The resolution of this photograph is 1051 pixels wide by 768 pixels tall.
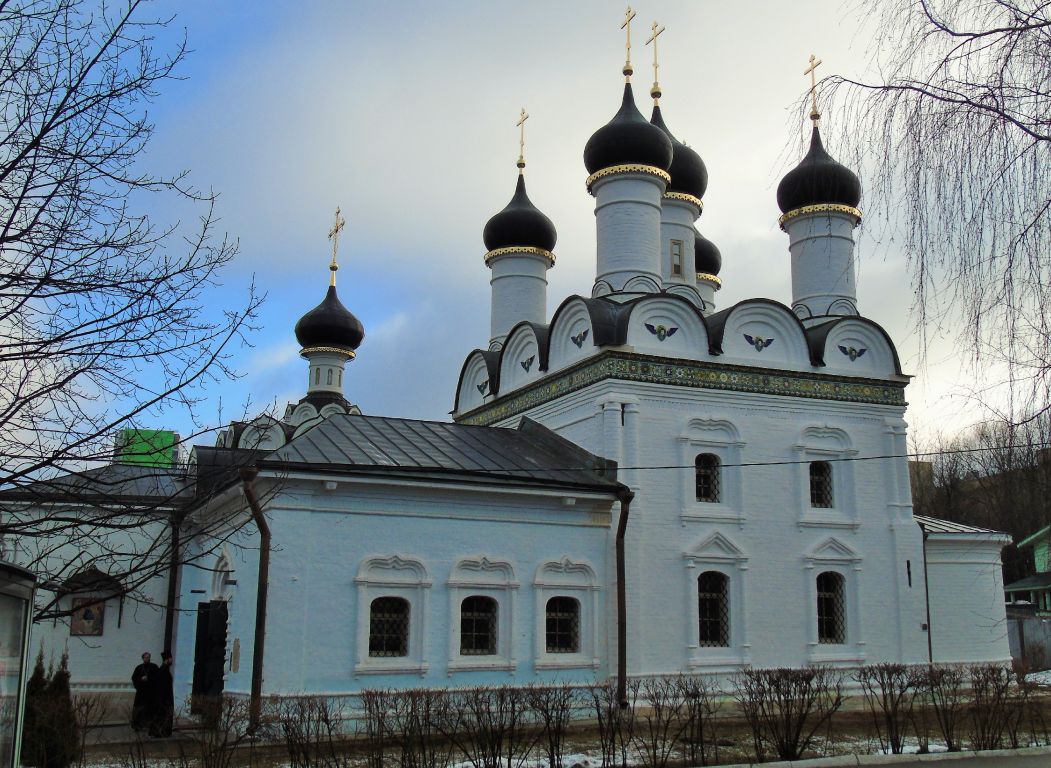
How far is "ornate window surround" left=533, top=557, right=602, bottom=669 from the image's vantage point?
12.5 metres

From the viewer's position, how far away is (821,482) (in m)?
15.3

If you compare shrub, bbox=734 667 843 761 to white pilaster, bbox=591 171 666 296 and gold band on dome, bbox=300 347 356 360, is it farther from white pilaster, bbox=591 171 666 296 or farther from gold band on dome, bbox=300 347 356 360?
gold band on dome, bbox=300 347 356 360

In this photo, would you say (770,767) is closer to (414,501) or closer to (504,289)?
(414,501)

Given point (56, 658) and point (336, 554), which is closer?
point (336, 554)

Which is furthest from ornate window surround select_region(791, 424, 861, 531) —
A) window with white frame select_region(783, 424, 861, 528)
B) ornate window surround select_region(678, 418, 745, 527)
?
ornate window surround select_region(678, 418, 745, 527)

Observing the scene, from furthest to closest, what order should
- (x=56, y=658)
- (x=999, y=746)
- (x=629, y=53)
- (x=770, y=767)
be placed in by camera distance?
(x=629, y=53) → (x=56, y=658) → (x=999, y=746) → (x=770, y=767)

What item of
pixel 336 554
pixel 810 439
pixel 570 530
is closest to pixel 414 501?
pixel 336 554

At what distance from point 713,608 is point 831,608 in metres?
2.05

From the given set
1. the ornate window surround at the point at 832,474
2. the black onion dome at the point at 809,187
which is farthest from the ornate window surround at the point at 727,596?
the black onion dome at the point at 809,187

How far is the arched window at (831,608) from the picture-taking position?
48.6 feet

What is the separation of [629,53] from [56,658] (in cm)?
1300

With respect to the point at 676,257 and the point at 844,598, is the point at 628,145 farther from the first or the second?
the point at 844,598

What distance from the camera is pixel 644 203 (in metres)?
16.3

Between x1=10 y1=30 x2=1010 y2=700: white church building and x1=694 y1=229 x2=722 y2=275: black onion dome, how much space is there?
295 centimetres
